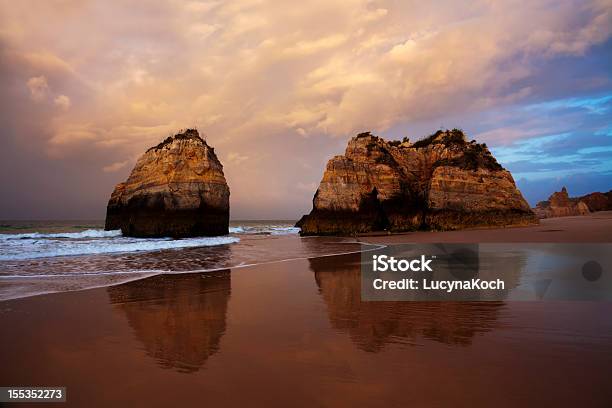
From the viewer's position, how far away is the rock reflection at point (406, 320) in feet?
14.7

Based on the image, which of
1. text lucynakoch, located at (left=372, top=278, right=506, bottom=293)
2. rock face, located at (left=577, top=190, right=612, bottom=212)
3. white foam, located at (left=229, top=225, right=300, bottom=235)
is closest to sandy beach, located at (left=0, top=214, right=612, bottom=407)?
text lucynakoch, located at (left=372, top=278, right=506, bottom=293)

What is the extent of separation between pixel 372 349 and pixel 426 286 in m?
4.09

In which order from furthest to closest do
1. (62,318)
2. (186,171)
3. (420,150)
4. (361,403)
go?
1. (420,150)
2. (186,171)
3. (62,318)
4. (361,403)

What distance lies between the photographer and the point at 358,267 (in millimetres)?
11375

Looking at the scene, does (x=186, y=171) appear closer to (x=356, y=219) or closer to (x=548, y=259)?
(x=356, y=219)

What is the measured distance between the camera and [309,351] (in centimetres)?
413

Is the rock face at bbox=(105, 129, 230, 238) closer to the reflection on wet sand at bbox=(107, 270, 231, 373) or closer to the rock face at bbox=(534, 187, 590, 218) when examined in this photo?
the reflection on wet sand at bbox=(107, 270, 231, 373)

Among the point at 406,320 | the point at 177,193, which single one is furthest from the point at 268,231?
the point at 406,320

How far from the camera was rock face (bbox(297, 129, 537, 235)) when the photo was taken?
30266mm

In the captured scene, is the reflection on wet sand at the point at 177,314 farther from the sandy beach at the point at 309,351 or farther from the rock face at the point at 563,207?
the rock face at the point at 563,207

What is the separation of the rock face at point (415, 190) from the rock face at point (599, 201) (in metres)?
44.4

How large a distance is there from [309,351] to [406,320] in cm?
185

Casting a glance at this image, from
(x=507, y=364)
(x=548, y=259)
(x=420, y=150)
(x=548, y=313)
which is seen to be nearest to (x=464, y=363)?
(x=507, y=364)

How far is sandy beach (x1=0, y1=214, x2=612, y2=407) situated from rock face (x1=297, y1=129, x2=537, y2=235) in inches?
1015
